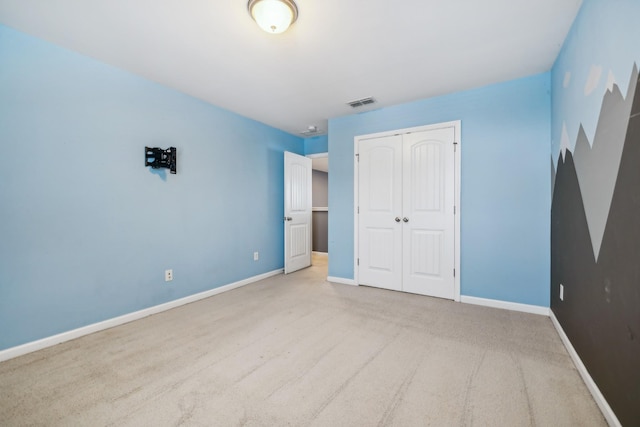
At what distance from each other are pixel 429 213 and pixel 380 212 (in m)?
0.63

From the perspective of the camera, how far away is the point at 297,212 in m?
4.71

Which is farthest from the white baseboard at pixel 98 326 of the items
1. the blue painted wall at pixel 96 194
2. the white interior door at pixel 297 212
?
the white interior door at pixel 297 212

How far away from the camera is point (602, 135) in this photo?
59.0 inches

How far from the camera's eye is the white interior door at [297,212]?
14.7 ft

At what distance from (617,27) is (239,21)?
2.19m

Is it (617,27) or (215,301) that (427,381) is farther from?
(215,301)

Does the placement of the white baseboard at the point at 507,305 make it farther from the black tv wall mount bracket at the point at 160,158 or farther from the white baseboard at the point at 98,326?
the black tv wall mount bracket at the point at 160,158

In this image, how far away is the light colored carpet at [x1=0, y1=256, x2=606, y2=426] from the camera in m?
1.41

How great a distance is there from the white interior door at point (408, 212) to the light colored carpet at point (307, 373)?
68 cm

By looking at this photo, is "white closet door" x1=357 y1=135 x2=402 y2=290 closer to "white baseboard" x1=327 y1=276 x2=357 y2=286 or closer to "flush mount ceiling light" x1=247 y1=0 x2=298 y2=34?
"white baseboard" x1=327 y1=276 x2=357 y2=286

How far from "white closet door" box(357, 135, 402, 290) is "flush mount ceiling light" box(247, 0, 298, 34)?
6.96ft

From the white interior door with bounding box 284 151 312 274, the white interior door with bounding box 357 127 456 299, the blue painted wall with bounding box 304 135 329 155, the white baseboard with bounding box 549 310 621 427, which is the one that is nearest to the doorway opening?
the blue painted wall with bounding box 304 135 329 155

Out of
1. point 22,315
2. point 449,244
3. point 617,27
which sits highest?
point 617,27

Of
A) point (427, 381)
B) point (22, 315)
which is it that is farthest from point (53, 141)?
point (427, 381)
